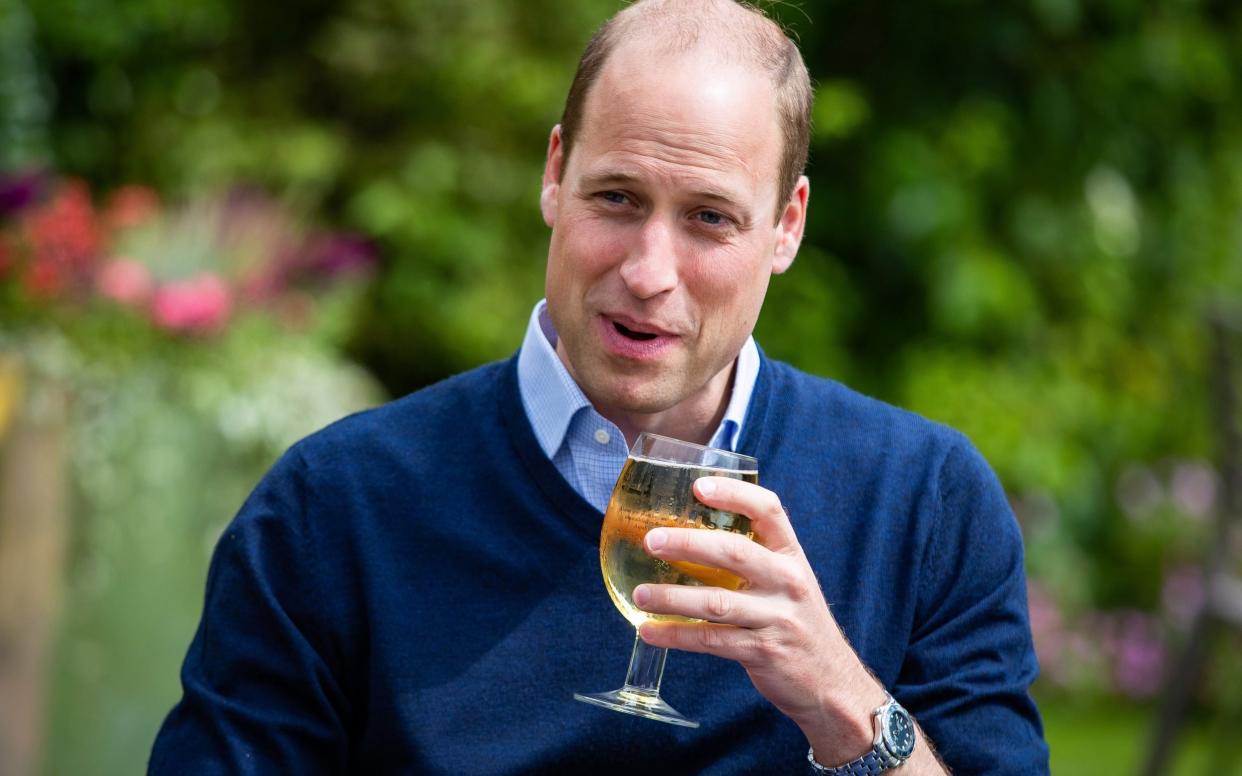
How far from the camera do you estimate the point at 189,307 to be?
167 inches

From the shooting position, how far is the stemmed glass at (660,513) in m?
1.63

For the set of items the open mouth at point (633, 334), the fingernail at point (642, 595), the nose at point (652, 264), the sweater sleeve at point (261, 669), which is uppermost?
the nose at point (652, 264)

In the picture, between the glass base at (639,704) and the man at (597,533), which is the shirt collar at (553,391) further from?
the glass base at (639,704)

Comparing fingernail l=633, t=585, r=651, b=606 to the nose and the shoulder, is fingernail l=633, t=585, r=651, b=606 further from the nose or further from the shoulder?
the shoulder

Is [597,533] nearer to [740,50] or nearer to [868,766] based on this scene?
[868,766]

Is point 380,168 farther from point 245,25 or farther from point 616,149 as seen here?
point 616,149

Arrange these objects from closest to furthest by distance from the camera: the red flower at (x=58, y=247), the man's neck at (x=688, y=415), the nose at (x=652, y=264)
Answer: the nose at (x=652, y=264), the man's neck at (x=688, y=415), the red flower at (x=58, y=247)

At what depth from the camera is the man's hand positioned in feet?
5.13

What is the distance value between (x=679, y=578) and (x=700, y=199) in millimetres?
561

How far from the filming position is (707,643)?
5.32 ft

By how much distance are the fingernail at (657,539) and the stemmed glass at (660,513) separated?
0.18ft

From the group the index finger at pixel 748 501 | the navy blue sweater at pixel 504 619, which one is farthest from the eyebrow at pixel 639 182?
the index finger at pixel 748 501

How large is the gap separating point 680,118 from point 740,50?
0.13 meters

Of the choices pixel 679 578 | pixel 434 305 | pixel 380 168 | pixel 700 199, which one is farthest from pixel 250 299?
pixel 679 578
